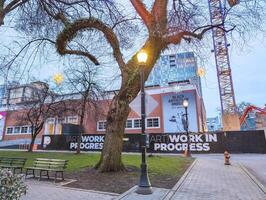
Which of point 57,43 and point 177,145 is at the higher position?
point 57,43

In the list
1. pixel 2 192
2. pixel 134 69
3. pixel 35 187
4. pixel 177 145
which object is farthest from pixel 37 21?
pixel 177 145

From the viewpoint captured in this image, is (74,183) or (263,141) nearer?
(74,183)

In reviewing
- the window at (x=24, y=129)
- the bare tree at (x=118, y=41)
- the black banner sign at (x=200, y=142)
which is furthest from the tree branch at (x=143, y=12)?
the window at (x=24, y=129)

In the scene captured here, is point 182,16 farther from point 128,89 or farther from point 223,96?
point 223,96

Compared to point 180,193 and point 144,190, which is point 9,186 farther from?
point 180,193

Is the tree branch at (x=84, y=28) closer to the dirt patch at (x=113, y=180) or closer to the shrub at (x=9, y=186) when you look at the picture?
the dirt patch at (x=113, y=180)

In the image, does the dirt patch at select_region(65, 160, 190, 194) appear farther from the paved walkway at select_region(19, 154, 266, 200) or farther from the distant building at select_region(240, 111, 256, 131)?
the distant building at select_region(240, 111, 256, 131)

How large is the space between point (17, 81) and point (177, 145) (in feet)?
63.6

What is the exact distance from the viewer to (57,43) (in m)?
11.4

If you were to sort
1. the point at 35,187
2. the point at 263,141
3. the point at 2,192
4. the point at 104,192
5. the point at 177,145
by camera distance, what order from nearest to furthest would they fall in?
the point at 2,192, the point at 104,192, the point at 35,187, the point at 263,141, the point at 177,145

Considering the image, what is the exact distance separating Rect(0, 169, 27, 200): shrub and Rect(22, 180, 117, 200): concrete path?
2736 mm

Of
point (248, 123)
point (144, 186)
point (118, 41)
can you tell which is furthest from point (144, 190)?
point (248, 123)

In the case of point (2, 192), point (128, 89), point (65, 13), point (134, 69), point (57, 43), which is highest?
point (65, 13)

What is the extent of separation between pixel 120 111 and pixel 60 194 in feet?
15.7
